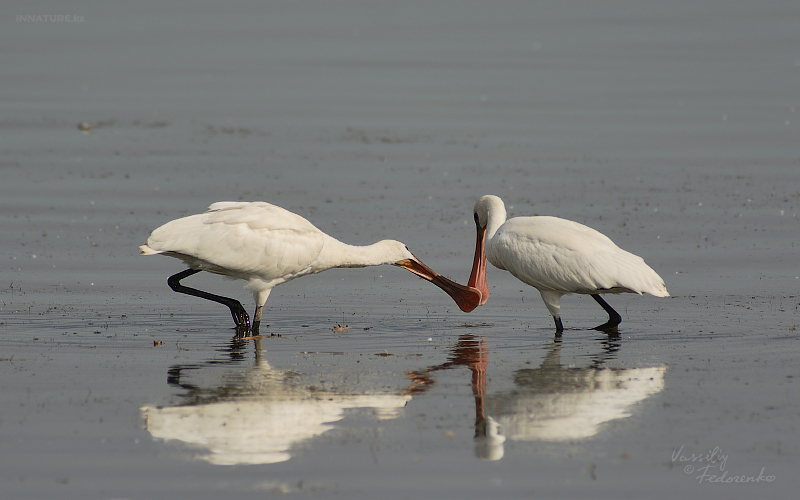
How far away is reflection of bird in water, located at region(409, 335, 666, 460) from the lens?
6.91 m

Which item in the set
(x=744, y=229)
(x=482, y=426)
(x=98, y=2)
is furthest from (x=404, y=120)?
(x=98, y=2)

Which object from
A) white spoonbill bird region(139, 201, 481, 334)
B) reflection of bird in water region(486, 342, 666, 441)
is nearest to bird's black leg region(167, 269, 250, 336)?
white spoonbill bird region(139, 201, 481, 334)

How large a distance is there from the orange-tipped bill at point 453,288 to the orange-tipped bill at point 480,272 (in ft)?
0.61

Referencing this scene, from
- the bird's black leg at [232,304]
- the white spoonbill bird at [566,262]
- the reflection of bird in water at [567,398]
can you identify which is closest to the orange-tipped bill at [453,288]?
the white spoonbill bird at [566,262]

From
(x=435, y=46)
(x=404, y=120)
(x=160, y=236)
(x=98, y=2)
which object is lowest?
(x=160, y=236)

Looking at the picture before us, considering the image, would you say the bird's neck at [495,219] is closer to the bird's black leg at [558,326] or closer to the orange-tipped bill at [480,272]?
the orange-tipped bill at [480,272]

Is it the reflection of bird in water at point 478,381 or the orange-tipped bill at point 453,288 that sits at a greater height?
the orange-tipped bill at point 453,288

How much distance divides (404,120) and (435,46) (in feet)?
46.5

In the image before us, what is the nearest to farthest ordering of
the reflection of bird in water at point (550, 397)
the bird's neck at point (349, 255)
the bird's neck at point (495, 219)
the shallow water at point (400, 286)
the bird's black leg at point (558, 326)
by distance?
1. the shallow water at point (400, 286)
2. the reflection of bird in water at point (550, 397)
3. the bird's black leg at point (558, 326)
4. the bird's neck at point (349, 255)
5. the bird's neck at point (495, 219)

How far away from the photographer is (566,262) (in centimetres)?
1071

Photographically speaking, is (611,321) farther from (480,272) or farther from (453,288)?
(480,272)

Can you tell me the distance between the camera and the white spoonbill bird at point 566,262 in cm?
1049

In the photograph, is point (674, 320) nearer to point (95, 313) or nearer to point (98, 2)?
point (95, 313)

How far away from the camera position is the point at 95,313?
10.9 meters
